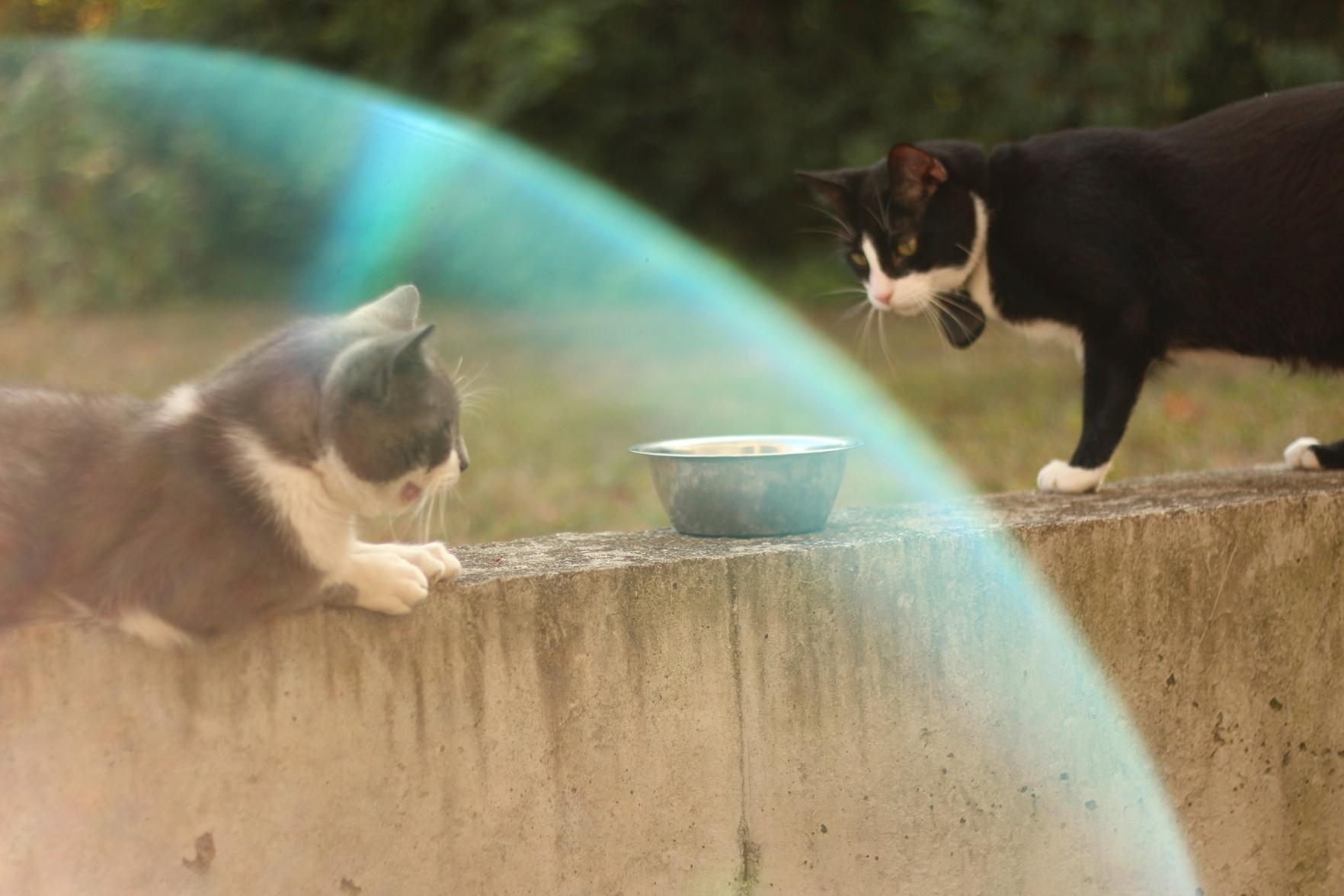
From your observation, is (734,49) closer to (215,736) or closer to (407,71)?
(407,71)

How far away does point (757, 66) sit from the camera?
9.94 m

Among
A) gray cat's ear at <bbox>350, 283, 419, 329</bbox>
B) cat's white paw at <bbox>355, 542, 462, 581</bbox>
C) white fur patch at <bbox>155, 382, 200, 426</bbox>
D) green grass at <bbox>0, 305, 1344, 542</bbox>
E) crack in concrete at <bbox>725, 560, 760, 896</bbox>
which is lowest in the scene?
green grass at <bbox>0, 305, 1344, 542</bbox>

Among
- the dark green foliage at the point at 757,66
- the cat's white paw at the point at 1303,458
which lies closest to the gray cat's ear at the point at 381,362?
the cat's white paw at the point at 1303,458

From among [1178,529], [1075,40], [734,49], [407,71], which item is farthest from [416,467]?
[734,49]

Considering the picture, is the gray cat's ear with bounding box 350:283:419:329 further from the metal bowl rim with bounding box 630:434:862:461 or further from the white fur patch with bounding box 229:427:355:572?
the metal bowl rim with bounding box 630:434:862:461

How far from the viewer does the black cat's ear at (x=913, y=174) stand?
2.73 m

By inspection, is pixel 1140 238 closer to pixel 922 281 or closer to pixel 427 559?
pixel 922 281

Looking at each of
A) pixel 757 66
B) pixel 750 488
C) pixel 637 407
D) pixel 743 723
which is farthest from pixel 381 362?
pixel 757 66

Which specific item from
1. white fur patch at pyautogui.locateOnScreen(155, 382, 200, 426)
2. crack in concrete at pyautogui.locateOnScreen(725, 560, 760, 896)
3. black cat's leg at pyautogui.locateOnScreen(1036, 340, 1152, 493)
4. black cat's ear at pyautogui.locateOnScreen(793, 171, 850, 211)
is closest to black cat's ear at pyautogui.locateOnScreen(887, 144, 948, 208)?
black cat's ear at pyautogui.locateOnScreen(793, 171, 850, 211)

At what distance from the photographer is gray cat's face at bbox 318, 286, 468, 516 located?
176cm

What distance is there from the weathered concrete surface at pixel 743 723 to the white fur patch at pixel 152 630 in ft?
0.13

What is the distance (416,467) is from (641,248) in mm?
8936

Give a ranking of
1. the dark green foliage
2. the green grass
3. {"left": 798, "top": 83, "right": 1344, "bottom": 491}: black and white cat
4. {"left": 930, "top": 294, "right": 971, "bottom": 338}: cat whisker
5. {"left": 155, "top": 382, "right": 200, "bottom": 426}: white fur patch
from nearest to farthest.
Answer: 1. {"left": 155, "top": 382, "right": 200, "bottom": 426}: white fur patch
2. {"left": 798, "top": 83, "right": 1344, "bottom": 491}: black and white cat
3. {"left": 930, "top": 294, "right": 971, "bottom": 338}: cat whisker
4. the green grass
5. the dark green foliage

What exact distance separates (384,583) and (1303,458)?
204 centimetres
